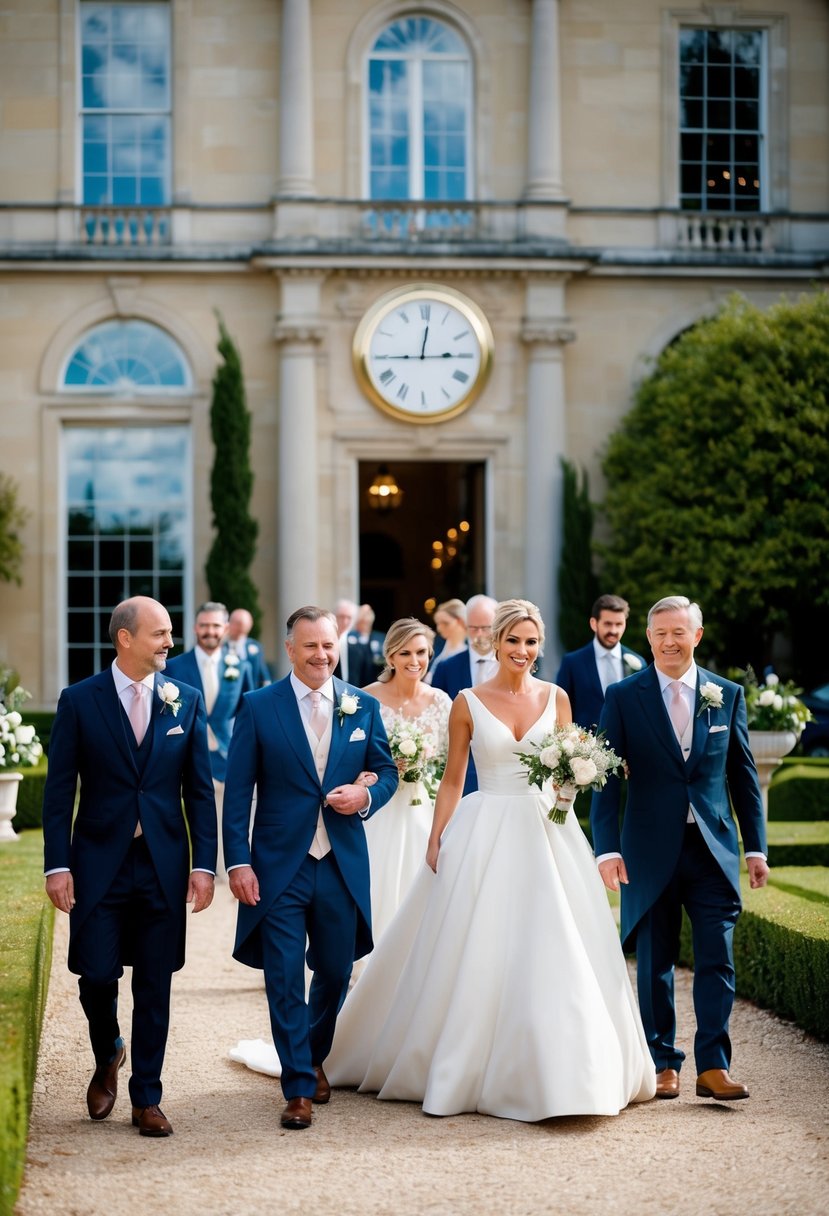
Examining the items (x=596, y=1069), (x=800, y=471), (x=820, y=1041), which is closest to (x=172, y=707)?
(x=596, y=1069)

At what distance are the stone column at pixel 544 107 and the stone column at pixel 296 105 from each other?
2809 mm

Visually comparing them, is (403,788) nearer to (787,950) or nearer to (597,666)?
(787,950)

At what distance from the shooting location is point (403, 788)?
28.1 feet

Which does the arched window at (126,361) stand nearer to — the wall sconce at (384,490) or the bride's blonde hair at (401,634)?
the wall sconce at (384,490)

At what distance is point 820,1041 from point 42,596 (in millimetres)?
14255

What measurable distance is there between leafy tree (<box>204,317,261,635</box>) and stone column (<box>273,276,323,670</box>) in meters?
0.41

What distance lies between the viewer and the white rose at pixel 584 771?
6.44m

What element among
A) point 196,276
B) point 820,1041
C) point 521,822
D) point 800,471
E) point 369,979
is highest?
point 196,276

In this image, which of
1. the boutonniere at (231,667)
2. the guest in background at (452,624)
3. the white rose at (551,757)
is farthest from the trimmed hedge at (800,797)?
the white rose at (551,757)

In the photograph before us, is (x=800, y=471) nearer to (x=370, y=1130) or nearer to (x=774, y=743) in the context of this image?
(x=774, y=743)

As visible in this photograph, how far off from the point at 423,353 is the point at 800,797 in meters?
8.16

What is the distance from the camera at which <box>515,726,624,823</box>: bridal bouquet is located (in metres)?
6.48

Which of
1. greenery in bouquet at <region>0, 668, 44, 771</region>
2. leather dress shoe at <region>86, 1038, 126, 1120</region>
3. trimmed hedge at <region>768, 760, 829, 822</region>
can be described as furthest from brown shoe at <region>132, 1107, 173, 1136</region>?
trimmed hedge at <region>768, 760, 829, 822</region>

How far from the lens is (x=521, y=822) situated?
6676mm
